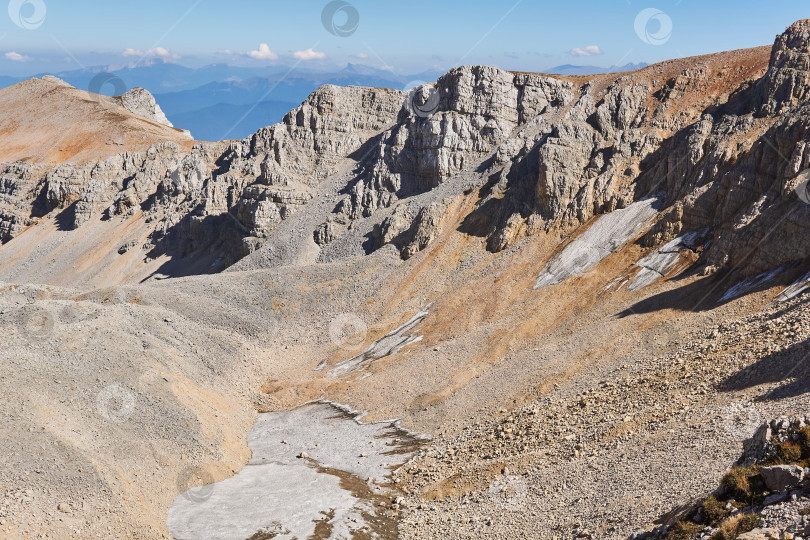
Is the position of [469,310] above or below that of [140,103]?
below

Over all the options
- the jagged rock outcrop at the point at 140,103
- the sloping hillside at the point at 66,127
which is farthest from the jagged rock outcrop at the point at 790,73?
the jagged rock outcrop at the point at 140,103

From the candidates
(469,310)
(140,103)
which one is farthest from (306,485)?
(140,103)

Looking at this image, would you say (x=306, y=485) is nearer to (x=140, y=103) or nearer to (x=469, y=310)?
(x=469, y=310)

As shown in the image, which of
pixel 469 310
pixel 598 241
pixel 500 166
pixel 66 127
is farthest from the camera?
pixel 66 127

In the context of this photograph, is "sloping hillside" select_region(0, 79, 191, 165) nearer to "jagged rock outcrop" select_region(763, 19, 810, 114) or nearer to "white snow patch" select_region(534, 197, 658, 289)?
"white snow patch" select_region(534, 197, 658, 289)

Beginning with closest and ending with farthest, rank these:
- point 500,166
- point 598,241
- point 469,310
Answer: point 469,310 < point 598,241 < point 500,166

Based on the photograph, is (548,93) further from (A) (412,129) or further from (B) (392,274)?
(B) (392,274)
